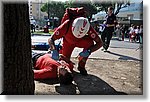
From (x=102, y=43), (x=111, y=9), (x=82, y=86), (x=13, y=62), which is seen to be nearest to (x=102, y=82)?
(x=82, y=86)

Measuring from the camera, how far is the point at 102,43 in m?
1.80

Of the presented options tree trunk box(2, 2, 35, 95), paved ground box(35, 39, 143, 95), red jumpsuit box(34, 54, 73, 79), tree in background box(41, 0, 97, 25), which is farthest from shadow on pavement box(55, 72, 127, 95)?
tree in background box(41, 0, 97, 25)

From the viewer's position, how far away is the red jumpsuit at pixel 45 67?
1678 millimetres

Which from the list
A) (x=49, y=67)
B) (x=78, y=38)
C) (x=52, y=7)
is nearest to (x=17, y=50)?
(x=52, y=7)

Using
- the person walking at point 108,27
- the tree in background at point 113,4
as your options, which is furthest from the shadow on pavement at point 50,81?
the tree in background at point 113,4

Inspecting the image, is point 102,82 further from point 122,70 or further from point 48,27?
point 48,27

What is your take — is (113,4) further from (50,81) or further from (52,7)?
(50,81)

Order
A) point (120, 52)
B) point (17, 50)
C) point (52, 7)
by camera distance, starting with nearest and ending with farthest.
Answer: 1. point (17, 50)
2. point (52, 7)
3. point (120, 52)

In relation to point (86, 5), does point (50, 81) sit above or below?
below

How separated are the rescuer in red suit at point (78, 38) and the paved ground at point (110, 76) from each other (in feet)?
0.15

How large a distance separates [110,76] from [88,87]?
0.51ft

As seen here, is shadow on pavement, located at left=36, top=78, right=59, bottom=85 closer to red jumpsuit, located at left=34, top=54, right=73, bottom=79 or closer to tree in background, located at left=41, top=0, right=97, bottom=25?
red jumpsuit, located at left=34, top=54, right=73, bottom=79

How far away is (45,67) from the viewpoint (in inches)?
67.6

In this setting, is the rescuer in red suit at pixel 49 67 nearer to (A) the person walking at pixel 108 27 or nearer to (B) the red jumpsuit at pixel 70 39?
(B) the red jumpsuit at pixel 70 39
